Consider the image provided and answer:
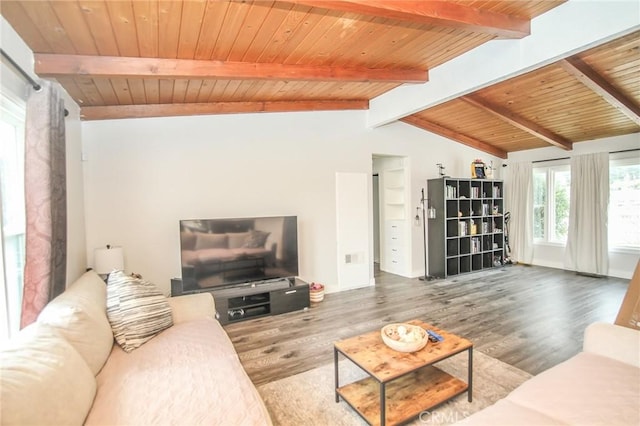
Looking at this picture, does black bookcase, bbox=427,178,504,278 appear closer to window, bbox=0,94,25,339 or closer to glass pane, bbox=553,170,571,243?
glass pane, bbox=553,170,571,243

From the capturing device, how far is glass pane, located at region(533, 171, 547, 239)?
6328 mm

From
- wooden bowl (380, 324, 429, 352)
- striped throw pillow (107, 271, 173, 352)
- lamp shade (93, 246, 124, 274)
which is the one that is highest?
lamp shade (93, 246, 124, 274)

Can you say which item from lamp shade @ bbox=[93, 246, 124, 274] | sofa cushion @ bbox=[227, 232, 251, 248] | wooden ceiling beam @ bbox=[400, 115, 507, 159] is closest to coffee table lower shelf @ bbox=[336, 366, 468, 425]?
sofa cushion @ bbox=[227, 232, 251, 248]

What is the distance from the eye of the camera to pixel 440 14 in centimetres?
222

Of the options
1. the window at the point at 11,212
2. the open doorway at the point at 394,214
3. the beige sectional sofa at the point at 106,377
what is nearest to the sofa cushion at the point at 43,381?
the beige sectional sofa at the point at 106,377

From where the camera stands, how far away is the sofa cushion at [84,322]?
1595 mm

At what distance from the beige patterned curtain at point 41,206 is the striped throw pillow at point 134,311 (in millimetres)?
346

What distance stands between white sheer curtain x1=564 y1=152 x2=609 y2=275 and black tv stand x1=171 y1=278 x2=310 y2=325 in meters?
5.07

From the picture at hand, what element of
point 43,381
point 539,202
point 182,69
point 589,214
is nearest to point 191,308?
point 43,381

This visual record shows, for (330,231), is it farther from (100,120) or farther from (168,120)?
(100,120)

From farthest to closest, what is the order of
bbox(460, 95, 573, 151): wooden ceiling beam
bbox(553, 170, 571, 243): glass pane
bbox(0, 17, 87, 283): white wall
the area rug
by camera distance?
bbox(553, 170, 571, 243): glass pane < bbox(460, 95, 573, 151): wooden ceiling beam < bbox(0, 17, 87, 283): white wall < the area rug

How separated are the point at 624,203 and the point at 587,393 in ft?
18.0

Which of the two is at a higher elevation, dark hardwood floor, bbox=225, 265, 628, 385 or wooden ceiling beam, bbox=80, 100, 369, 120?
wooden ceiling beam, bbox=80, 100, 369, 120

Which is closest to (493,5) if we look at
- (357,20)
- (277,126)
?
(357,20)
